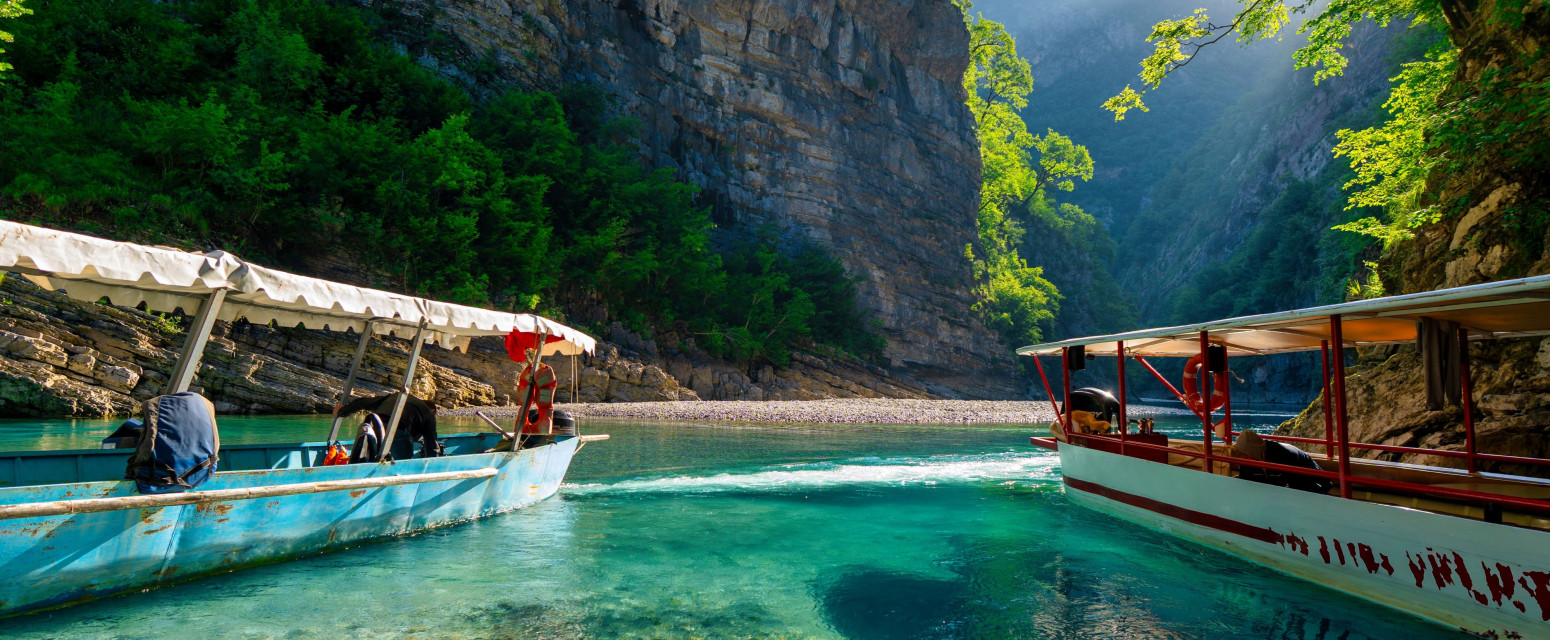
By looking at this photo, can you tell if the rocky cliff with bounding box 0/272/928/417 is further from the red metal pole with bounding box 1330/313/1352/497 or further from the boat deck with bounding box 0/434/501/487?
the red metal pole with bounding box 1330/313/1352/497

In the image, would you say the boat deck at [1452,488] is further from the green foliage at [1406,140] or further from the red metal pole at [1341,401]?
the green foliage at [1406,140]

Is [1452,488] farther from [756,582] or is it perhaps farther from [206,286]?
[206,286]

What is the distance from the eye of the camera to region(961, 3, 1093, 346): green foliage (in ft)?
208

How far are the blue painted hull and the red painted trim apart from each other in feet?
29.3

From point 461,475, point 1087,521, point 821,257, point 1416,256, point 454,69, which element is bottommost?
point 1087,521

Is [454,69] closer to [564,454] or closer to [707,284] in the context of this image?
[707,284]

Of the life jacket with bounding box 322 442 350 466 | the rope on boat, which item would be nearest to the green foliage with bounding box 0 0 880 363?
the life jacket with bounding box 322 442 350 466

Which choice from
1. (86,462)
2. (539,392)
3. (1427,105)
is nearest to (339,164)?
(539,392)

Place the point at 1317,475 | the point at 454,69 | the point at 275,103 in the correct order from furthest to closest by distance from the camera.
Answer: the point at 454,69 < the point at 275,103 < the point at 1317,475

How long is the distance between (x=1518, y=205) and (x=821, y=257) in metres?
39.9

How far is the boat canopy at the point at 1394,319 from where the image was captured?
6.09 m

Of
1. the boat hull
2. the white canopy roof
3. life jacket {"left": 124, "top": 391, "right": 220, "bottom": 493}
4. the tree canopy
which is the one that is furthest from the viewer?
the tree canopy

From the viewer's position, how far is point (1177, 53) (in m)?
14.9

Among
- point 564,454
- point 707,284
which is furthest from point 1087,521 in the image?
point 707,284
